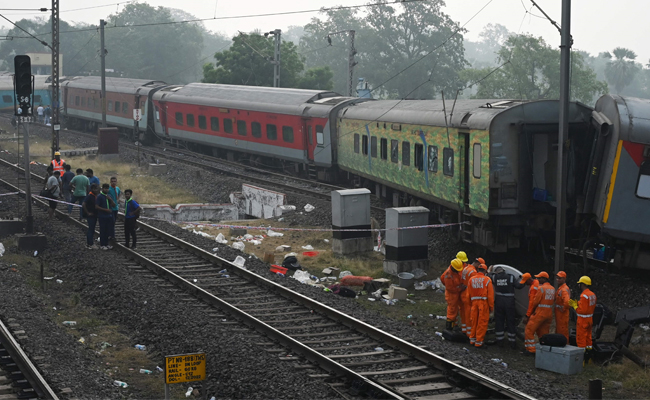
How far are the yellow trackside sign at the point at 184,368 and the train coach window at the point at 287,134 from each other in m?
22.0

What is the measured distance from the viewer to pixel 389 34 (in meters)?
101

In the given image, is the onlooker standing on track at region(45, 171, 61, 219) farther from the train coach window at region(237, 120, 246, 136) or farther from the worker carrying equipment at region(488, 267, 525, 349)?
the worker carrying equipment at region(488, 267, 525, 349)

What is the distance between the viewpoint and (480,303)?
12172 mm

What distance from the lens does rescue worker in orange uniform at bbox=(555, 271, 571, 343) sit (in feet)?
39.0

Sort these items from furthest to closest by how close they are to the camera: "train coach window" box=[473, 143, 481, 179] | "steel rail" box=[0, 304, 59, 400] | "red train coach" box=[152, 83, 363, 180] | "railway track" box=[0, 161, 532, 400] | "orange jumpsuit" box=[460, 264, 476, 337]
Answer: "red train coach" box=[152, 83, 363, 180] → "train coach window" box=[473, 143, 481, 179] → "orange jumpsuit" box=[460, 264, 476, 337] → "railway track" box=[0, 161, 532, 400] → "steel rail" box=[0, 304, 59, 400]

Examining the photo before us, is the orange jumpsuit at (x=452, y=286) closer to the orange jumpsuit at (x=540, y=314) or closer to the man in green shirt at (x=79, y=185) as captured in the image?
the orange jumpsuit at (x=540, y=314)

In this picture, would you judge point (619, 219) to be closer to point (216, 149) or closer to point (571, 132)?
point (571, 132)

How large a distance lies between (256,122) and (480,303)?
21.9m

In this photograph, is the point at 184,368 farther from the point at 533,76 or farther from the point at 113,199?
the point at 533,76

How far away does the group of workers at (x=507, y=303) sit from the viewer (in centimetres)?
1161

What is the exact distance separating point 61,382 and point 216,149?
94.9 feet

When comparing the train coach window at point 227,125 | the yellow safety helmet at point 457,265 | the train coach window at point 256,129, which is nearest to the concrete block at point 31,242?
the yellow safety helmet at point 457,265

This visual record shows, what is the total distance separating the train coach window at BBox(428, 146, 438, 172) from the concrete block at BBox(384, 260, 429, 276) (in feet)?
9.23

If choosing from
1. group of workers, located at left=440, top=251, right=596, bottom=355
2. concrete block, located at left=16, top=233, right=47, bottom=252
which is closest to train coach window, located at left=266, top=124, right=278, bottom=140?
concrete block, located at left=16, top=233, right=47, bottom=252
